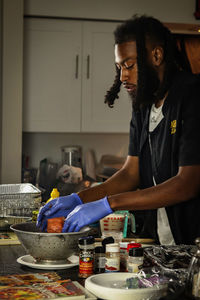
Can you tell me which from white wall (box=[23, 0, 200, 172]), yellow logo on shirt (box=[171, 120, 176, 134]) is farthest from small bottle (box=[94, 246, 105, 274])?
white wall (box=[23, 0, 200, 172])

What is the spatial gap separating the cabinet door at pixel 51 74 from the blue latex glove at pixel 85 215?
6.62 ft

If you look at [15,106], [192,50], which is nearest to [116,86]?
[15,106]

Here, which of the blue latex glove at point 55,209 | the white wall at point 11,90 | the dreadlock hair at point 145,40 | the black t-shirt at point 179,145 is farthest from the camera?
the white wall at point 11,90

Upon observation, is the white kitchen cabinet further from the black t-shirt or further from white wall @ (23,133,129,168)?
the black t-shirt

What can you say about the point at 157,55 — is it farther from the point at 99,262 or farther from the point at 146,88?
the point at 99,262

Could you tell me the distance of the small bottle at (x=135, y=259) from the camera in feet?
4.38

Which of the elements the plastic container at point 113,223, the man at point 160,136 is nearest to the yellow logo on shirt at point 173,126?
the man at point 160,136

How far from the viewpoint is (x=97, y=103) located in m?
3.63

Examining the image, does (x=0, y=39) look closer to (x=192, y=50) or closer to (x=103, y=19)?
(x=103, y=19)

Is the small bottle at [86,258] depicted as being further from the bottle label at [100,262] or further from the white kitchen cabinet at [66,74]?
the white kitchen cabinet at [66,74]

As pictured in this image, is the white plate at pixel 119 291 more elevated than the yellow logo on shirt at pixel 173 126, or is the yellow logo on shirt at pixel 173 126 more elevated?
the yellow logo on shirt at pixel 173 126

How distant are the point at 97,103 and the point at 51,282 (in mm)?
2439

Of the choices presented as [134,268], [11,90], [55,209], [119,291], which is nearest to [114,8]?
[11,90]

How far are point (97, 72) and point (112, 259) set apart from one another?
2418mm
